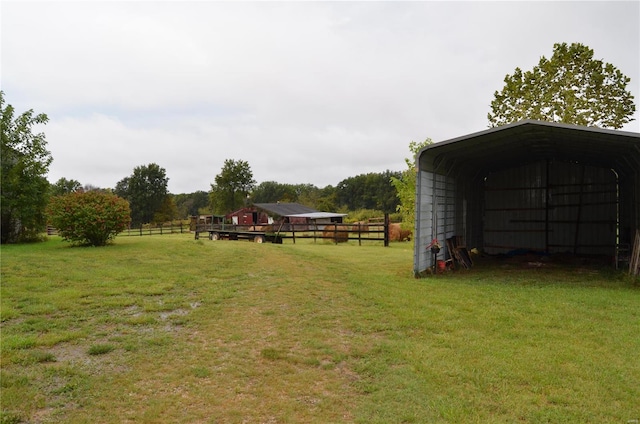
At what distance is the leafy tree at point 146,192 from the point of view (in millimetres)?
64938

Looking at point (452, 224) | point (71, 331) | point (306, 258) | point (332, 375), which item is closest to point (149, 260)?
point (306, 258)

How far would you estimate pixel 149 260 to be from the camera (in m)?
12.0

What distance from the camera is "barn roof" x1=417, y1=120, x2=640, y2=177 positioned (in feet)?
33.4

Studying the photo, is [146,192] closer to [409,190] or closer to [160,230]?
[160,230]

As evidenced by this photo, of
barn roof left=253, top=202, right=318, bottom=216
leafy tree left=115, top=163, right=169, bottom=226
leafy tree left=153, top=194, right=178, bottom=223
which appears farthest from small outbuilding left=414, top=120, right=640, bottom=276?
leafy tree left=115, top=163, right=169, bottom=226

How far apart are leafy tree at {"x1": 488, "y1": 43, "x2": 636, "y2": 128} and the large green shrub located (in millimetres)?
22038

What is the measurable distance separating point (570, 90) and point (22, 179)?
2764 cm

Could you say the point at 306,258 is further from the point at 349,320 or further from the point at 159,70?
the point at 159,70

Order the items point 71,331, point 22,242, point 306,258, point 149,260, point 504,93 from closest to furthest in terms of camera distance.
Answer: point 71,331 < point 149,260 < point 306,258 < point 22,242 < point 504,93

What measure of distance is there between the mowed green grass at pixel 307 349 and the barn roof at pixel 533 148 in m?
3.72

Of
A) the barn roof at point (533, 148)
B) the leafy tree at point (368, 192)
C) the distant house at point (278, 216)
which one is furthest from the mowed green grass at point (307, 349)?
the leafy tree at point (368, 192)

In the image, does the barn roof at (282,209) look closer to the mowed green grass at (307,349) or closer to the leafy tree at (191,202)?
the mowed green grass at (307,349)

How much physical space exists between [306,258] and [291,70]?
9.48 metres

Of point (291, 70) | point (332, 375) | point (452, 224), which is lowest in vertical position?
point (332, 375)
